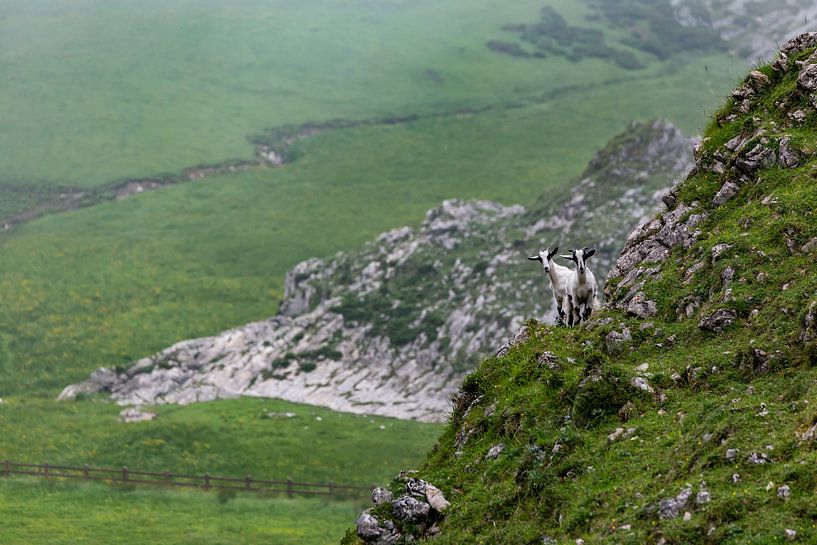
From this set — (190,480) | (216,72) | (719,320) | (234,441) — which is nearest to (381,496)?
(719,320)

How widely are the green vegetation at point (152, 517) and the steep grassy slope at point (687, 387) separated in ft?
76.8

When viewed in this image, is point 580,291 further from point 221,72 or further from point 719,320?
point 221,72

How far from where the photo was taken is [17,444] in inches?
2373

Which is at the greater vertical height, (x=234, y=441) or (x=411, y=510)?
(x=411, y=510)

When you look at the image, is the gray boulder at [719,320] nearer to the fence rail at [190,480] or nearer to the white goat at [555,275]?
the white goat at [555,275]

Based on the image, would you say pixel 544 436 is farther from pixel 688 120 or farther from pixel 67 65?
pixel 67 65

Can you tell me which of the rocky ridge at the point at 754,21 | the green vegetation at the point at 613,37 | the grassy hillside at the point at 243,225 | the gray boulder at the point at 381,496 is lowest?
the grassy hillside at the point at 243,225

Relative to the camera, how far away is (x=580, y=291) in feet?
89.8

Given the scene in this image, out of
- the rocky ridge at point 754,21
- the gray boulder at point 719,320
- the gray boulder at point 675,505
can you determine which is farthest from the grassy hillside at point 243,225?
the gray boulder at point 675,505

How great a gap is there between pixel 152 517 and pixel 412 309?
29048mm

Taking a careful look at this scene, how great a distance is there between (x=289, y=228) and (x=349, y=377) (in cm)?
4522

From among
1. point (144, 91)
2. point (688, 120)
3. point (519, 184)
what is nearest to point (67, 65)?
point (144, 91)

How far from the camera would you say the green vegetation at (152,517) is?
45.9 m

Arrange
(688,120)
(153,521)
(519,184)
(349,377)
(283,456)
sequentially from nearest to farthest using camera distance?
(153,521), (283,456), (349,377), (519,184), (688,120)
